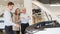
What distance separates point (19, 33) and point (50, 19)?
1.18 metres

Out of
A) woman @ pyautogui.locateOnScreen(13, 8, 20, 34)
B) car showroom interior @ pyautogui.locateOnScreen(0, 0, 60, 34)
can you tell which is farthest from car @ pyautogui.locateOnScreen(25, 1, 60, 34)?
woman @ pyautogui.locateOnScreen(13, 8, 20, 34)

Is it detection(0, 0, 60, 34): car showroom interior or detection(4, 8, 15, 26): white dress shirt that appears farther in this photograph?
detection(4, 8, 15, 26): white dress shirt

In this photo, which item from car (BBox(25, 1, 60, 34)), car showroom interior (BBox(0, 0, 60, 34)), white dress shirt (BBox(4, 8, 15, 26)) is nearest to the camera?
car (BBox(25, 1, 60, 34))

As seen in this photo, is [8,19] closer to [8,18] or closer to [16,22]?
[8,18]

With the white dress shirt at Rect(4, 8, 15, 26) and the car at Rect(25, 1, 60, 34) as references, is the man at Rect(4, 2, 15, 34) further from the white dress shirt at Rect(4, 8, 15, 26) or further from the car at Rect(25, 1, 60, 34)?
the car at Rect(25, 1, 60, 34)

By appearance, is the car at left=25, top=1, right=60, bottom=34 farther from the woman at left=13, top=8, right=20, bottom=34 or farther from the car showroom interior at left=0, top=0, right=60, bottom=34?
the woman at left=13, top=8, right=20, bottom=34

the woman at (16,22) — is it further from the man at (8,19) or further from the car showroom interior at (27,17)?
the man at (8,19)

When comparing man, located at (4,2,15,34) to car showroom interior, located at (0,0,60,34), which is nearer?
car showroom interior, located at (0,0,60,34)

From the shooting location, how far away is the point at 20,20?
5602 millimetres

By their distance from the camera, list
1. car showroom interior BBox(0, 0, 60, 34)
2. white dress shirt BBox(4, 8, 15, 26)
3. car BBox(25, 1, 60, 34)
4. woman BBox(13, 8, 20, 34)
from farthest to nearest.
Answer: woman BBox(13, 8, 20, 34), white dress shirt BBox(4, 8, 15, 26), car showroom interior BBox(0, 0, 60, 34), car BBox(25, 1, 60, 34)

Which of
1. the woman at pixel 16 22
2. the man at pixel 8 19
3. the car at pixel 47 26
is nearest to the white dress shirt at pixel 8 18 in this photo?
the man at pixel 8 19

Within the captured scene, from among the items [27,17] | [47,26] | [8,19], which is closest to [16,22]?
[8,19]

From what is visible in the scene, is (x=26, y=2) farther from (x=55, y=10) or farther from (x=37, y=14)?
(x=55, y=10)

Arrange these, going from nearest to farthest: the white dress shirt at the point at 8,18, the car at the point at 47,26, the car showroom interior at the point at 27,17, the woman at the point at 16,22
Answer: the car at the point at 47,26
the car showroom interior at the point at 27,17
the white dress shirt at the point at 8,18
the woman at the point at 16,22
